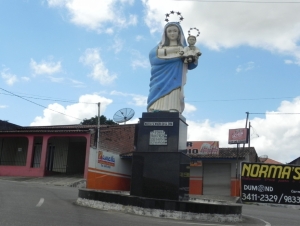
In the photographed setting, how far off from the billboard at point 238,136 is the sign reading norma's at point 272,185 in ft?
19.0

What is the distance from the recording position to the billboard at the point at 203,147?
31166mm

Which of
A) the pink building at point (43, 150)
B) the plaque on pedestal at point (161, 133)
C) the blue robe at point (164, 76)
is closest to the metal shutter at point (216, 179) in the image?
the pink building at point (43, 150)

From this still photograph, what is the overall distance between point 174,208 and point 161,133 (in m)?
2.73

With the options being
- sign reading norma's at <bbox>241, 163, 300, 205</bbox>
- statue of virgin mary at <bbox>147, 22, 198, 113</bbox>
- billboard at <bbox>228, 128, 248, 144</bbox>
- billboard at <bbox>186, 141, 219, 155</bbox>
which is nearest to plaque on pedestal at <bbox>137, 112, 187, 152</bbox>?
statue of virgin mary at <bbox>147, 22, 198, 113</bbox>

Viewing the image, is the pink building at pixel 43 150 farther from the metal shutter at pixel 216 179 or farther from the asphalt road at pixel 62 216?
the asphalt road at pixel 62 216

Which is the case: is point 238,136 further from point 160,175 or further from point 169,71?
point 160,175

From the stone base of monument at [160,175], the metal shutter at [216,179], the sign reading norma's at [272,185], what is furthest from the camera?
the metal shutter at [216,179]

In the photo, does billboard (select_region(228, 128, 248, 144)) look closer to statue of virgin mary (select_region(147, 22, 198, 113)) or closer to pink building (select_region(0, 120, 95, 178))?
pink building (select_region(0, 120, 95, 178))

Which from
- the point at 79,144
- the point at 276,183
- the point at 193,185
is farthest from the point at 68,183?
the point at 276,183

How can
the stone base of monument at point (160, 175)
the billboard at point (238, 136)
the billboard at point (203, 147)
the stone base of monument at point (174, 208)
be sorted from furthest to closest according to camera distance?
the billboard at point (238, 136), the billboard at point (203, 147), the stone base of monument at point (160, 175), the stone base of monument at point (174, 208)

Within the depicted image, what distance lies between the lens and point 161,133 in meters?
12.2

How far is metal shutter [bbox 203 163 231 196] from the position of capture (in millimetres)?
29672

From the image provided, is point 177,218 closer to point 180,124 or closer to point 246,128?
point 180,124

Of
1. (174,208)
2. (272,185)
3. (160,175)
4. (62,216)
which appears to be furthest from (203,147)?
(62,216)
